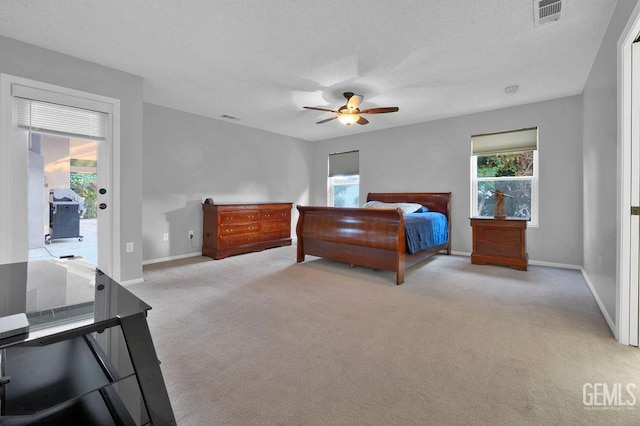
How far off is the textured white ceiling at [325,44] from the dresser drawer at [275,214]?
6.92ft

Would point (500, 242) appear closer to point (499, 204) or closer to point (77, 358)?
point (499, 204)

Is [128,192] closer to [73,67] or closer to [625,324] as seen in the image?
[73,67]

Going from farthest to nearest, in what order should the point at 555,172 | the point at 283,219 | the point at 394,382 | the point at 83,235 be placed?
the point at 283,219, the point at 555,172, the point at 83,235, the point at 394,382

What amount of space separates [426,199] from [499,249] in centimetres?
150

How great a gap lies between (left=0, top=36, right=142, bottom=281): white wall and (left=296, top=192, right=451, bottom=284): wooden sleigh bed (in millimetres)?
2171

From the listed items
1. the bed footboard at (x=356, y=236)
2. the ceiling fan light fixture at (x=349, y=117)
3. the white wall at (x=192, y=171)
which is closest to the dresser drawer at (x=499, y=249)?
the bed footboard at (x=356, y=236)

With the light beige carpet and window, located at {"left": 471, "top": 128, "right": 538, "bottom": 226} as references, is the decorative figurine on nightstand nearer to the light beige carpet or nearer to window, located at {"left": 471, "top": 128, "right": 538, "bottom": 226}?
window, located at {"left": 471, "top": 128, "right": 538, "bottom": 226}

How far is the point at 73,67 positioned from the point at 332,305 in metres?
3.57

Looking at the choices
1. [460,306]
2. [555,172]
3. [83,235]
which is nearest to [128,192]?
[83,235]

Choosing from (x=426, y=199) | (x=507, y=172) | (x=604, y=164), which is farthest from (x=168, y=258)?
(x=507, y=172)

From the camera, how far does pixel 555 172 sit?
13.4 ft

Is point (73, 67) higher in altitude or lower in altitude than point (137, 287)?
higher

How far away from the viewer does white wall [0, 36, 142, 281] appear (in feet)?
9.14

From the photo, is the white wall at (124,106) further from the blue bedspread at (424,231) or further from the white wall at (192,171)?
the blue bedspread at (424,231)
